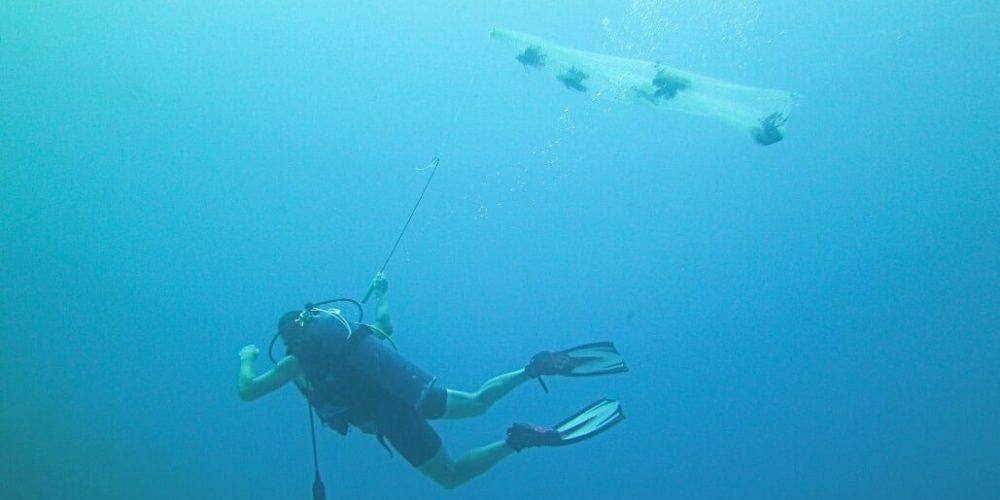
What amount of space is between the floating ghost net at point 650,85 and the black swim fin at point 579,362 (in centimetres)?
390

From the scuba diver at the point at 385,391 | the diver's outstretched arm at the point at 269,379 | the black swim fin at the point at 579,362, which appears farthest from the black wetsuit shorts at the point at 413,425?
the black swim fin at the point at 579,362

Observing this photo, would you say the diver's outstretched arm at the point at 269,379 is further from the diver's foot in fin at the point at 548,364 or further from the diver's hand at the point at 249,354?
the diver's foot in fin at the point at 548,364

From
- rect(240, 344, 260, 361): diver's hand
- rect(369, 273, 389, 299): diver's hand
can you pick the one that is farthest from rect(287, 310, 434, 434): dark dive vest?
rect(369, 273, 389, 299): diver's hand

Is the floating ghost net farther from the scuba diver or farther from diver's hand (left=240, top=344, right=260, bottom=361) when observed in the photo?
diver's hand (left=240, top=344, right=260, bottom=361)

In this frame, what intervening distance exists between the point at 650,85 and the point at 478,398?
223 inches

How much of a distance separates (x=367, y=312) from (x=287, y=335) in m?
18.6

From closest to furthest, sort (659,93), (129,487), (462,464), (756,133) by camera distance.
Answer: (462,464) < (756,133) < (659,93) < (129,487)

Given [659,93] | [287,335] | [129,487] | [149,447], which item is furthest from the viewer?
[149,447]

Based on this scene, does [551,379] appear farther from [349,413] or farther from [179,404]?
[349,413]

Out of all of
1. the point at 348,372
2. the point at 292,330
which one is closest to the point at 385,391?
the point at 348,372

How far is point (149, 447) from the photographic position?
20656mm

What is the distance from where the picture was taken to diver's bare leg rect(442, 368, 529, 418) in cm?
477

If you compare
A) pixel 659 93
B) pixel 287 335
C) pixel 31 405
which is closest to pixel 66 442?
pixel 31 405

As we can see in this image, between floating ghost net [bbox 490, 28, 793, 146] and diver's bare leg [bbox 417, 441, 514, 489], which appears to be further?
floating ghost net [bbox 490, 28, 793, 146]
